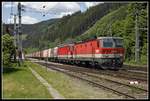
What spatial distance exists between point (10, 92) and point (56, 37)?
556ft

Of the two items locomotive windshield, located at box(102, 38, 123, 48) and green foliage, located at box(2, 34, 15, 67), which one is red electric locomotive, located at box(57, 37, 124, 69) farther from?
green foliage, located at box(2, 34, 15, 67)

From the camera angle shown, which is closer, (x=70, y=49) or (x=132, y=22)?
(x=70, y=49)

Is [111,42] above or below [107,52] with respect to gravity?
above

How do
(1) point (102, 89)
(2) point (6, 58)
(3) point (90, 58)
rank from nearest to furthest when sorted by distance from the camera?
(1) point (102, 89), (2) point (6, 58), (3) point (90, 58)

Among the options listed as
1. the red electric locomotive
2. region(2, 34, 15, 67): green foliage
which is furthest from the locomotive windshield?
region(2, 34, 15, 67): green foliage

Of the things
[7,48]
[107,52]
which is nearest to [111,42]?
[107,52]

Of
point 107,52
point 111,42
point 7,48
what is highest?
point 111,42

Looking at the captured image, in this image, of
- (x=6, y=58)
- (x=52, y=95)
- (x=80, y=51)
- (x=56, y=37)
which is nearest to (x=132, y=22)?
(x=80, y=51)

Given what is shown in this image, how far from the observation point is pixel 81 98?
18.2 m

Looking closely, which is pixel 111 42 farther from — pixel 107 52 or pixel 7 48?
pixel 7 48

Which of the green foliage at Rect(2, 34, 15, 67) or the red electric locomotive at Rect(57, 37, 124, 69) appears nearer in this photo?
the green foliage at Rect(2, 34, 15, 67)

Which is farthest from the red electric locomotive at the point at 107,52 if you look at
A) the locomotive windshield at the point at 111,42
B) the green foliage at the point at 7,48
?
the green foliage at the point at 7,48

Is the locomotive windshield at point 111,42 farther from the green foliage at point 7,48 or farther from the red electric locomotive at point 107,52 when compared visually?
the green foliage at point 7,48

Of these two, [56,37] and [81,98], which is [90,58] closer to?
[81,98]
